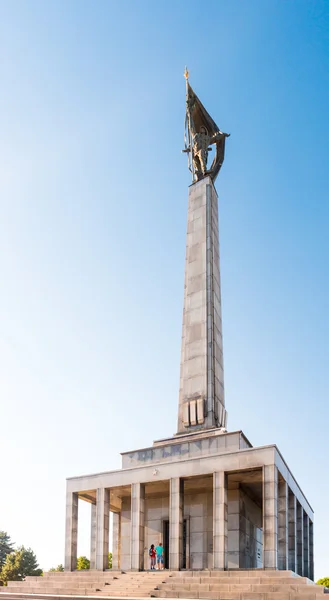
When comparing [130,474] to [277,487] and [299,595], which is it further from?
[299,595]

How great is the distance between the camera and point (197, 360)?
96.4 ft

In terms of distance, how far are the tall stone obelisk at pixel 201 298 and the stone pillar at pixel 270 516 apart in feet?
18.7

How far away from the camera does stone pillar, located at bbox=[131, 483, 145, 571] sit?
24719 millimetres


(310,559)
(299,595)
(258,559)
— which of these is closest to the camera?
(299,595)

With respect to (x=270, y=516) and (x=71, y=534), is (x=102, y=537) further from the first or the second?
(x=270, y=516)

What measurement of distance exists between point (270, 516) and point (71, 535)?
10588mm

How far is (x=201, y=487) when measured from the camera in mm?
26922

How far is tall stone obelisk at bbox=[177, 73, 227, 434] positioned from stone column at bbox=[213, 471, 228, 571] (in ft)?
14.4

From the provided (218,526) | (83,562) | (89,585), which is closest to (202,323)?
(218,526)

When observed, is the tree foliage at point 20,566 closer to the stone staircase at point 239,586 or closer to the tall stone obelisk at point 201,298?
the tall stone obelisk at point 201,298

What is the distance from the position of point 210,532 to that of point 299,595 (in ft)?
28.7

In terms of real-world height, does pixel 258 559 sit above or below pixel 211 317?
below

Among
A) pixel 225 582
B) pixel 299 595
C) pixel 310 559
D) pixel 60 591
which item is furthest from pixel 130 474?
pixel 310 559

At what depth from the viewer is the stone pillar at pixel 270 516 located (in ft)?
69.6
